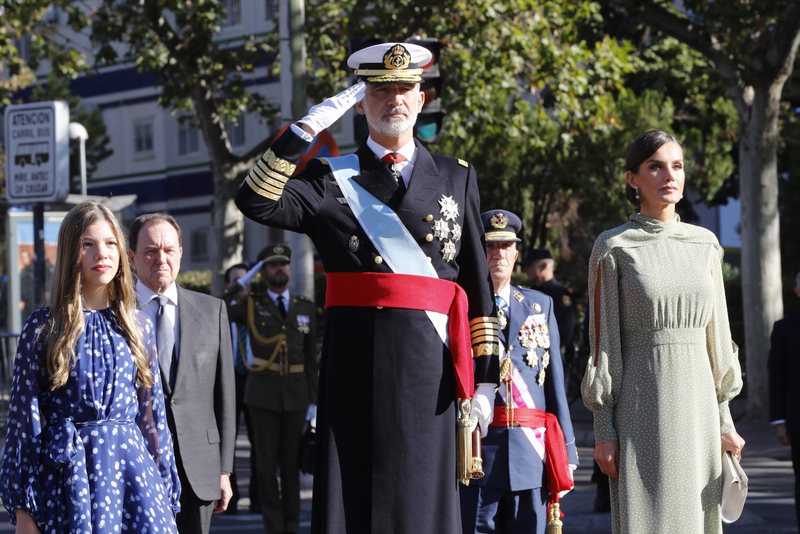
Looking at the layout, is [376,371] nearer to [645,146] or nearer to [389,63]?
[389,63]

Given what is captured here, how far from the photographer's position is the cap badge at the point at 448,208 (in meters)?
3.67

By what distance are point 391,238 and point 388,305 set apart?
0.24 m

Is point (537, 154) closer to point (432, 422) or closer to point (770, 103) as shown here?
point (770, 103)

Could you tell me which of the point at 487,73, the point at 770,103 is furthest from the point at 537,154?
the point at 770,103

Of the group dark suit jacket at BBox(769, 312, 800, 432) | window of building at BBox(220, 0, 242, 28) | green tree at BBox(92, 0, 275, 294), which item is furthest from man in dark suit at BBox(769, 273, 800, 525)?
window of building at BBox(220, 0, 242, 28)

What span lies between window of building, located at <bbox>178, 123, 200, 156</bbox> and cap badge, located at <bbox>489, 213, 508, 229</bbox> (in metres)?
29.7

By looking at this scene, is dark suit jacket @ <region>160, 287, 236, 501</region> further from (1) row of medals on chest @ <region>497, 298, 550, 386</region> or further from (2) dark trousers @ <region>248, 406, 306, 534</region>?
(2) dark trousers @ <region>248, 406, 306, 534</region>

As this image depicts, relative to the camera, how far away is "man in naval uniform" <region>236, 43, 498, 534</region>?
3.47 m

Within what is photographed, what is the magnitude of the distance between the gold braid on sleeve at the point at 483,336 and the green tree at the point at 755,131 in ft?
32.4

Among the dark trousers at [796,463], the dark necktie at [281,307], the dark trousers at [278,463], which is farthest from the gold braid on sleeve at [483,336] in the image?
the dark necktie at [281,307]

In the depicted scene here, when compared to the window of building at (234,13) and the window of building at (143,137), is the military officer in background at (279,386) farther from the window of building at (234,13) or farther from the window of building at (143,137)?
the window of building at (143,137)

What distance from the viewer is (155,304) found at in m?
4.74

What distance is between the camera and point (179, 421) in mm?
4566

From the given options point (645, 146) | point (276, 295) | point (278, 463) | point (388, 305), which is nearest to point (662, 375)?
point (645, 146)
